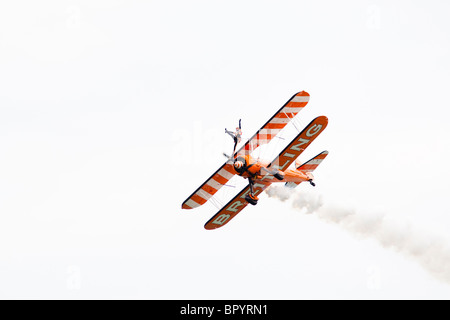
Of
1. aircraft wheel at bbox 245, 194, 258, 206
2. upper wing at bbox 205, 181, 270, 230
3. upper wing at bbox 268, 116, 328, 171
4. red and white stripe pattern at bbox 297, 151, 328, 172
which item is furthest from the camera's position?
red and white stripe pattern at bbox 297, 151, 328, 172

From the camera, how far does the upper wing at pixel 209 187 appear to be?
159 ft

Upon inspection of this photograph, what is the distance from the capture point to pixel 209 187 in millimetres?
49250

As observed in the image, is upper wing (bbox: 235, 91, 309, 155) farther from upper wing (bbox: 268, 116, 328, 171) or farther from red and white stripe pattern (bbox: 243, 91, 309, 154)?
upper wing (bbox: 268, 116, 328, 171)

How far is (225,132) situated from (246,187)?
4.19 metres

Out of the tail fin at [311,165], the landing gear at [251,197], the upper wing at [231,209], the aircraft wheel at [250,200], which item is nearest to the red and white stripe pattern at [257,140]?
the upper wing at [231,209]

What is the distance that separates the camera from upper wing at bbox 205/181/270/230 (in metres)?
49.6

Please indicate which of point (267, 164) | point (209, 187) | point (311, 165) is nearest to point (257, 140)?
point (267, 164)

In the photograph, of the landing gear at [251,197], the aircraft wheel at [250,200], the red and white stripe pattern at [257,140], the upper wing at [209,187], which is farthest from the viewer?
the upper wing at [209,187]

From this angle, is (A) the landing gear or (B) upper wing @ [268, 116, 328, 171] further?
(A) the landing gear

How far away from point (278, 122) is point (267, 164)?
2048 mm

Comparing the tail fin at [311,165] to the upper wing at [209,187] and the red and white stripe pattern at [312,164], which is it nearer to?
the red and white stripe pattern at [312,164]

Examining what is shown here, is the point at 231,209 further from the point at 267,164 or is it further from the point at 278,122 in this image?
the point at 278,122

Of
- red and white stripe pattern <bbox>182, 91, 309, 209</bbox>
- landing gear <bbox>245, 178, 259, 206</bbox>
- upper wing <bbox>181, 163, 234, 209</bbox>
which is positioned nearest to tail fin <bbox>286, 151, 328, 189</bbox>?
landing gear <bbox>245, 178, 259, 206</bbox>
